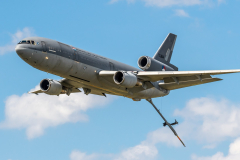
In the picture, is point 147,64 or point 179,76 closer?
point 179,76

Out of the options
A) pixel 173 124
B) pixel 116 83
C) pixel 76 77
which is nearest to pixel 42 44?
pixel 76 77

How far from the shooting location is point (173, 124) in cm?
4753

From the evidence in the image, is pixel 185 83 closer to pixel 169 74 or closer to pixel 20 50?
pixel 169 74

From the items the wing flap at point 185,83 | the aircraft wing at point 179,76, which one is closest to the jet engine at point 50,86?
the aircraft wing at point 179,76

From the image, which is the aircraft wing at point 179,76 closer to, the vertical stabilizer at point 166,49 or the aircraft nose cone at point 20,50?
the vertical stabilizer at point 166,49

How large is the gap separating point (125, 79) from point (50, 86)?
10042 millimetres

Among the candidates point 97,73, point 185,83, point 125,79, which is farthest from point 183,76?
point 97,73

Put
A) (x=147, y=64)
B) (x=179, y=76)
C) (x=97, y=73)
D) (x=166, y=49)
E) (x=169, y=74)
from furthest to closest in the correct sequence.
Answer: (x=166, y=49) → (x=147, y=64) → (x=179, y=76) → (x=97, y=73) → (x=169, y=74)

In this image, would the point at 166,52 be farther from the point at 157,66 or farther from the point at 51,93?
the point at 51,93

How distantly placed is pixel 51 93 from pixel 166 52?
638 inches

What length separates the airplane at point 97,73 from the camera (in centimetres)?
3612

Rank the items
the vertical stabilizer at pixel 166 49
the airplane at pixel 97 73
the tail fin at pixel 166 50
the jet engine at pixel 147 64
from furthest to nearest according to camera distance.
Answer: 1. the vertical stabilizer at pixel 166 49
2. the tail fin at pixel 166 50
3. the jet engine at pixel 147 64
4. the airplane at pixel 97 73

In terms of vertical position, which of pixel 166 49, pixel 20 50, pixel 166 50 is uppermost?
pixel 166 49

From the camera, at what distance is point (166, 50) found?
50.0 metres
